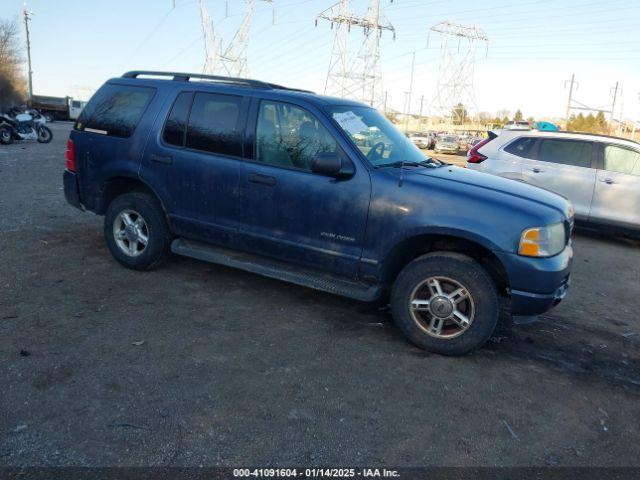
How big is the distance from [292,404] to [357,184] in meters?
1.80

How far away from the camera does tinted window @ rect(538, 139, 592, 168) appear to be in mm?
8844

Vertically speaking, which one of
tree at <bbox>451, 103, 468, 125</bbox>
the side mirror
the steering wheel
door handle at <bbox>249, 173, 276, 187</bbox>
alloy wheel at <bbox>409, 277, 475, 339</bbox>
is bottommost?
alloy wheel at <bbox>409, 277, 475, 339</bbox>

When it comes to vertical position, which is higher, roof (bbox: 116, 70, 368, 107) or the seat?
roof (bbox: 116, 70, 368, 107)

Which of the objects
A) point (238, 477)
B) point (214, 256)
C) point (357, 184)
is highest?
point (357, 184)

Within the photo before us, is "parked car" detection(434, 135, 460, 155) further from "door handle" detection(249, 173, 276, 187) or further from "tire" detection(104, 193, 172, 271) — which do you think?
"door handle" detection(249, 173, 276, 187)

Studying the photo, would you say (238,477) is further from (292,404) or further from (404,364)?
(404,364)

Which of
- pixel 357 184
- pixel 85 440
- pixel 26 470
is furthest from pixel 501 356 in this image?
pixel 26 470

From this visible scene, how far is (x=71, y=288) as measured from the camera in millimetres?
4773

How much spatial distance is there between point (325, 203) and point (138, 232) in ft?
6.96

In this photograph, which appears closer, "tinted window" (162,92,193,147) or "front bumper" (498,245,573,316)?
"front bumper" (498,245,573,316)

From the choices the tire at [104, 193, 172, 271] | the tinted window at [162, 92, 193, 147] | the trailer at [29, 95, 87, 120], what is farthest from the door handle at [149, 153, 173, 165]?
the trailer at [29, 95, 87, 120]

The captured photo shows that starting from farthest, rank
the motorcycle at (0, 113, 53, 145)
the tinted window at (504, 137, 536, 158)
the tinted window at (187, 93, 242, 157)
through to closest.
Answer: the motorcycle at (0, 113, 53, 145) < the tinted window at (504, 137, 536, 158) < the tinted window at (187, 93, 242, 157)

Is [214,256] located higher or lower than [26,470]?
higher

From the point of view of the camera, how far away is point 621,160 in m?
8.62
